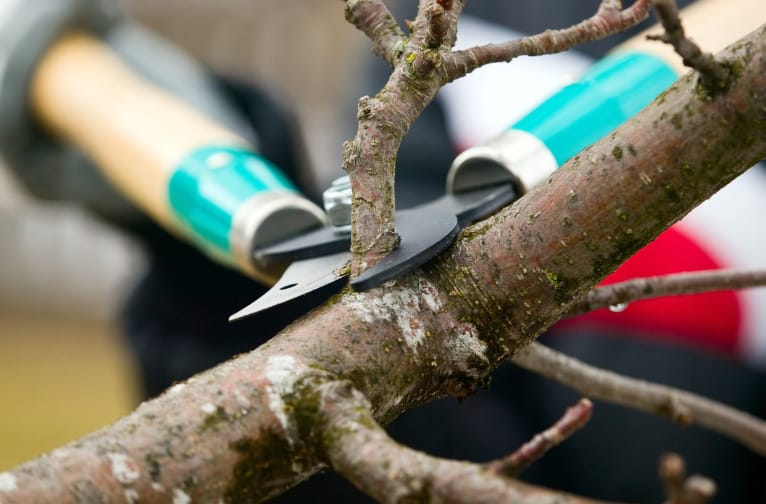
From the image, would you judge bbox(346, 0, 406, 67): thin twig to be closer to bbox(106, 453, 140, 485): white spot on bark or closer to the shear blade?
the shear blade

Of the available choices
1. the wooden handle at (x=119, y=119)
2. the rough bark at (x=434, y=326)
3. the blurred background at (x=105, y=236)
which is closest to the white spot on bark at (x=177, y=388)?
the rough bark at (x=434, y=326)

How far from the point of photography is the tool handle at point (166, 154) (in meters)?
0.50

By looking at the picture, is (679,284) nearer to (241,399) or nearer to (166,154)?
(241,399)

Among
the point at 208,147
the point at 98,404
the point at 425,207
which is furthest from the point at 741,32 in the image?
the point at 98,404

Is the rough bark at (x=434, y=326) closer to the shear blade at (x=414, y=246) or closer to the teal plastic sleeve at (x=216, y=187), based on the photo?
the shear blade at (x=414, y=246)

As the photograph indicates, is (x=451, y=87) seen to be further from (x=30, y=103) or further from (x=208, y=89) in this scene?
(x=30, y=103)

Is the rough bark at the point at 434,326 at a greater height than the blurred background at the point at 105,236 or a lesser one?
lesser

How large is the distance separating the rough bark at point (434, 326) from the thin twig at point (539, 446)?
63 mm

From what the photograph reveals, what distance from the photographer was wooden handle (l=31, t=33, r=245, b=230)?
2.03 ft

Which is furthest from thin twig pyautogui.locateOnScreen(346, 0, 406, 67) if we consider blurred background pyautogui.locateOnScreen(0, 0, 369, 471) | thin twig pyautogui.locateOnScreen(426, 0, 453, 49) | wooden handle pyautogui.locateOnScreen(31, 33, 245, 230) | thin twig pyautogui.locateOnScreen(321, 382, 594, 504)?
blurred background pyautogui.locateOnScreen(0, 0, 369, 471)

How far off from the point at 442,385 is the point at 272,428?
73 mm

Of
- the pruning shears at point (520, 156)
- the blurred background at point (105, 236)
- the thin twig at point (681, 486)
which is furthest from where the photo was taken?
the blurred background at point (105, 236)

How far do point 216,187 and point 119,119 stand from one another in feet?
0.63

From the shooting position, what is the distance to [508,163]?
16.8 inches
